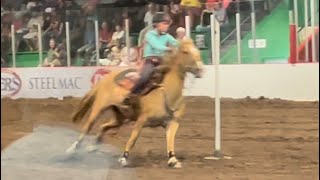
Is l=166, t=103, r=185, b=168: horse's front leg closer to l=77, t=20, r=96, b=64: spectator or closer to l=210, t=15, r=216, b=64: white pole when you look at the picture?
l=210, t=15, r=216, b=64: white pole

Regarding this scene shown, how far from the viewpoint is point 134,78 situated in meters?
3.57

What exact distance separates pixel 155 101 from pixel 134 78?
0.21m

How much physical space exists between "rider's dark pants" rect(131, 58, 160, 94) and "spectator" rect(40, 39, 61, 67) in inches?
14.1

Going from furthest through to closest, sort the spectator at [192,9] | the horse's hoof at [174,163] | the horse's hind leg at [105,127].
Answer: the spectator at [192,9] < the horse's hoof at [174,163] < the horse's hind leg at [105,127]

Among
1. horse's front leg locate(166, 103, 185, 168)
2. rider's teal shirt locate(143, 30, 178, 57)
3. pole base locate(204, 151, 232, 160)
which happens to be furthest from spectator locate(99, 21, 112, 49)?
pole base locate(204, 151, 232, 160)

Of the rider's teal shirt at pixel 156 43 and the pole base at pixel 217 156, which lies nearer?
the rider's teal shirt at pixel 156 43

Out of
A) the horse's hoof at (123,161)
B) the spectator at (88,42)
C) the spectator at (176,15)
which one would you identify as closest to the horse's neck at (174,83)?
the spectator at (176,15)

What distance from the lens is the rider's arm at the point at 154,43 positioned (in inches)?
136

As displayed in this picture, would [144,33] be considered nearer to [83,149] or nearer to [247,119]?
[83,149]

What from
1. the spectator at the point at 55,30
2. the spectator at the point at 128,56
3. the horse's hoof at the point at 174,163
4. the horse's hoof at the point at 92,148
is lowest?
the horse's hoof at the point at 174,163

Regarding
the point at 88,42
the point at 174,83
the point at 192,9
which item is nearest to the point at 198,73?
the point at 174,83

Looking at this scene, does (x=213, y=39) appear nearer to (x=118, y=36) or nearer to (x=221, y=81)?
(x=221, y=81)

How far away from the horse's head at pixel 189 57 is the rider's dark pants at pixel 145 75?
0.13 metres

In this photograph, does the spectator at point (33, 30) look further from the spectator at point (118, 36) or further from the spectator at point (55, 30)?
the spectator at point (118, 36)
